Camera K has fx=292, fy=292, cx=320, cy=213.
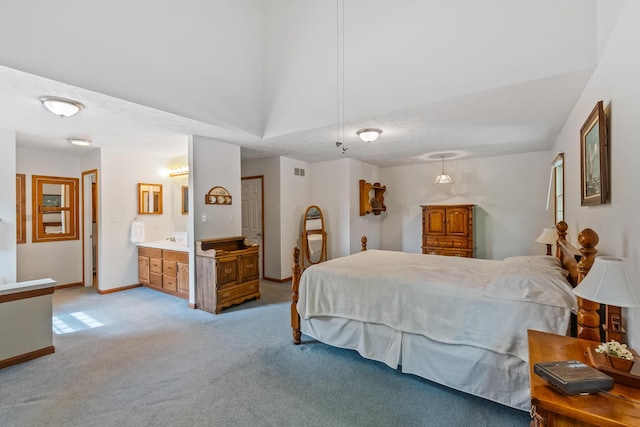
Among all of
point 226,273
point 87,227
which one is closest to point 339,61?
point 226,273

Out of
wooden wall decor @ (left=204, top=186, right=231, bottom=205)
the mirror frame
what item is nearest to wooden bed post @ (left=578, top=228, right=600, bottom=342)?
wooden wall decor @ (left=204, top=186, right=231, bottom=205)

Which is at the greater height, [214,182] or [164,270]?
[214,182]

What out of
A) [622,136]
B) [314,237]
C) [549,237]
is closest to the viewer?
→ [622,136]

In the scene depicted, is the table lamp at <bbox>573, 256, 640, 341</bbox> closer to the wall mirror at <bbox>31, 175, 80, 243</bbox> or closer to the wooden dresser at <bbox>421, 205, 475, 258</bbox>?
the wooden dresser at <bbox>421, 205, 475, 258</bbox>

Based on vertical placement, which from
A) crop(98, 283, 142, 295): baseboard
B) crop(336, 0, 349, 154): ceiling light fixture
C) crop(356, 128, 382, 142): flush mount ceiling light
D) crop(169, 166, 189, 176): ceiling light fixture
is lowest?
crop(98, 283, 142, 295): baseboard

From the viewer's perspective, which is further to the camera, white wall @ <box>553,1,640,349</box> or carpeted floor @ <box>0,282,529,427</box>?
carpeted floor @ <box>0,282,529,427</box>

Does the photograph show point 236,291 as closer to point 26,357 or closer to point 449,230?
point 26,357

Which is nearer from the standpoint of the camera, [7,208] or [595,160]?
[595,160]

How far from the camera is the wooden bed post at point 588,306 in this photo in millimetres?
1567

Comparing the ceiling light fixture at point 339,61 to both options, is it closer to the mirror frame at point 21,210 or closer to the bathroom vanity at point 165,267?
the bathroom vanity at point 165,267

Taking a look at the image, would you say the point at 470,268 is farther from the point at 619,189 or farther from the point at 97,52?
the point at 97,52

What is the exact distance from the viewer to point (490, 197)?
224 inches

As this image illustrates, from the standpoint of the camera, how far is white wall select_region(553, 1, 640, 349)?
1424 mm

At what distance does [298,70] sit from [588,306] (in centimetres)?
371
